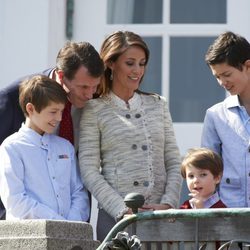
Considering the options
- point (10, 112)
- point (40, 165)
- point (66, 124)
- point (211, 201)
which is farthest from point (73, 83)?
point (211, 201)

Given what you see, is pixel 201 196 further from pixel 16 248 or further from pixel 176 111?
pixel 176 111

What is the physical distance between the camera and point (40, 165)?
20.0ft

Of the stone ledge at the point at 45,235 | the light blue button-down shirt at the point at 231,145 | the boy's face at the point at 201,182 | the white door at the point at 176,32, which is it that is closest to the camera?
the stone ledge at the point at 45,235

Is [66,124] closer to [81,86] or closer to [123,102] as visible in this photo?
[81,86]

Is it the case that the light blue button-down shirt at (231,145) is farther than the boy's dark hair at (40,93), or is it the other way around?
the light blue button-down shirt at (231,145)

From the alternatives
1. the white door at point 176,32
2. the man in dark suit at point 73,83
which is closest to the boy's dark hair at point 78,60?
the man in dark suit at point 73,83

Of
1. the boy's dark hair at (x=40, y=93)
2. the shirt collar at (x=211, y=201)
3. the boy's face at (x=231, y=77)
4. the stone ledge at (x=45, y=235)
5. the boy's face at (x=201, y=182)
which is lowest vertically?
the stone ledge at (x=45, y=235)

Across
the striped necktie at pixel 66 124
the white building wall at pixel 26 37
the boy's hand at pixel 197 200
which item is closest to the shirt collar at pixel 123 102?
the striped necktie at pixel 66 124

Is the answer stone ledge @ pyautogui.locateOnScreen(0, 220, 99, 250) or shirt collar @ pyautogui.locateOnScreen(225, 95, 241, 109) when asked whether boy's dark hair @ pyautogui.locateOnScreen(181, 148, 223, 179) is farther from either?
stone ledge @ pyautogui.locateOnScreen(0, 220, 99, 250)

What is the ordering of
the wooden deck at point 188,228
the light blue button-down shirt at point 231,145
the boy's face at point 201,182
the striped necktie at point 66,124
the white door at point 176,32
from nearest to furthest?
the wooden deck at point 188,228, the boy's face at point 201,182, the light blue button-down shirt at point 231,145, the striped necktie at point 66,124, the white door at point 176,32

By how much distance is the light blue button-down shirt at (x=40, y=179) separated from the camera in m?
5.97

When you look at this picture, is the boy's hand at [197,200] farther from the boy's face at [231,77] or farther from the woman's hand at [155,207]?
the boy's face at [231,77]

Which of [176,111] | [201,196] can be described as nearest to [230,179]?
[201,196]

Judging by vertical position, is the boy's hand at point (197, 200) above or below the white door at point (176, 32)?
below
